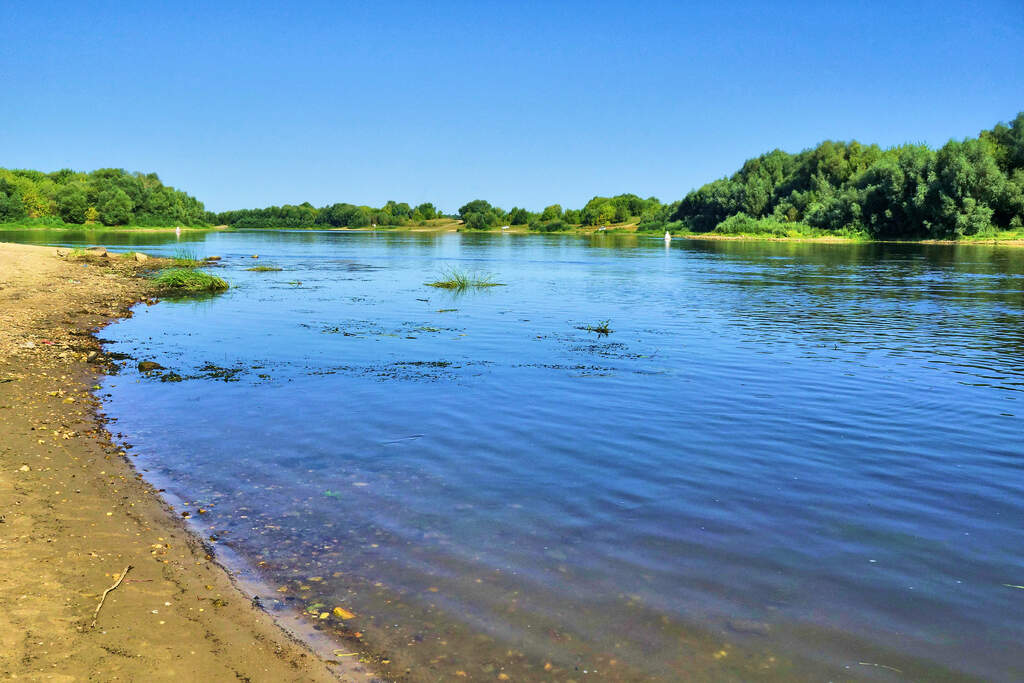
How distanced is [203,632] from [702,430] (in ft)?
24.9

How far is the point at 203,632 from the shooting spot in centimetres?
489

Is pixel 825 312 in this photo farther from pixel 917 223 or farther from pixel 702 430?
pixel 917 223

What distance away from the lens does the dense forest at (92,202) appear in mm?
131875

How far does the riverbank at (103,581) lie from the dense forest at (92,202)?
5684 inches

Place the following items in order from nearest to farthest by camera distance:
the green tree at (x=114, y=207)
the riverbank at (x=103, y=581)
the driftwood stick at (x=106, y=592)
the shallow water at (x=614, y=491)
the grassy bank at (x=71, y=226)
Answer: the riverbank at (x=103, y=581) → the driftwood stick at (x=106, y=592) → the shallow water at (x=614, y=491) → the grassy bank at (x=71, y=226) → the green tree at (x=114, y=207)

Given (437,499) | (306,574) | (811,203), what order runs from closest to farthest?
(306,574) < (437,499) < (811,203)

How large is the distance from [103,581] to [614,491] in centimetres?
500

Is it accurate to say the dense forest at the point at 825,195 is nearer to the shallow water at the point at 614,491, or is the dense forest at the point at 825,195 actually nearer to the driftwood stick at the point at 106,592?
the shallow water at the point at 614,491

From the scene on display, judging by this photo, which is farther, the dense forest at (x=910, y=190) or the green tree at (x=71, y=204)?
the green tree at (x=71, y=204)

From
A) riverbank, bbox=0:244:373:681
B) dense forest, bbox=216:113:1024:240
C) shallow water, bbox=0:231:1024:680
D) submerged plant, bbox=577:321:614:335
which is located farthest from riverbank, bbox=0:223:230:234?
riverbank, bbox=0:244:373:681

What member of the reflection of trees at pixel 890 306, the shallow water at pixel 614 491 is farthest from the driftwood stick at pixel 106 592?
the reflection of trees at pixel 890 306

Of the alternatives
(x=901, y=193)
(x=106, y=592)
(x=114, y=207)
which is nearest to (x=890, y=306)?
(x=106, y=592)

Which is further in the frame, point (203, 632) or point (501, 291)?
point (501, 291)

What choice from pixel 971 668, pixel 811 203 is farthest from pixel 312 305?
pixel 811 203
